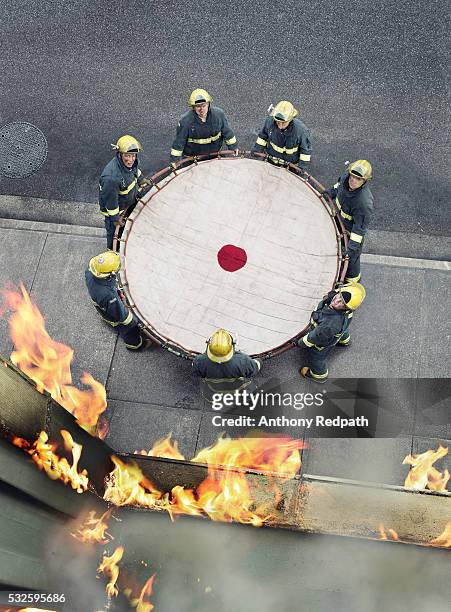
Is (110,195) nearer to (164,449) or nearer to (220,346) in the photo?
(220,346)

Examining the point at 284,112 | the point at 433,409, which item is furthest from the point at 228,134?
the point at 433,409

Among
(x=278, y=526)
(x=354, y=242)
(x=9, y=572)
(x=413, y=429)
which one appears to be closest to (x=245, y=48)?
(x=354, y=242)

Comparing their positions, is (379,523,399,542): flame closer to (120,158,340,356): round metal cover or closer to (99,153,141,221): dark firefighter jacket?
(120,158,340,356): round metal cover

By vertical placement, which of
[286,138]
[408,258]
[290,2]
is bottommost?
[408,258]

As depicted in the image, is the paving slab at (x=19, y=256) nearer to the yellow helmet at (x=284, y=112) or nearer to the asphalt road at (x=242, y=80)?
the asphalt road at (x=242, y=80)

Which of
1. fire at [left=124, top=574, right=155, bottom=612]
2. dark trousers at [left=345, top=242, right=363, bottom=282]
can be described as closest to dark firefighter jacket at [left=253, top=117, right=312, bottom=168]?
dark trousers at [left=345, top=242, right=363, bottom=282]

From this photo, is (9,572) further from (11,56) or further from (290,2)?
(290,2)
